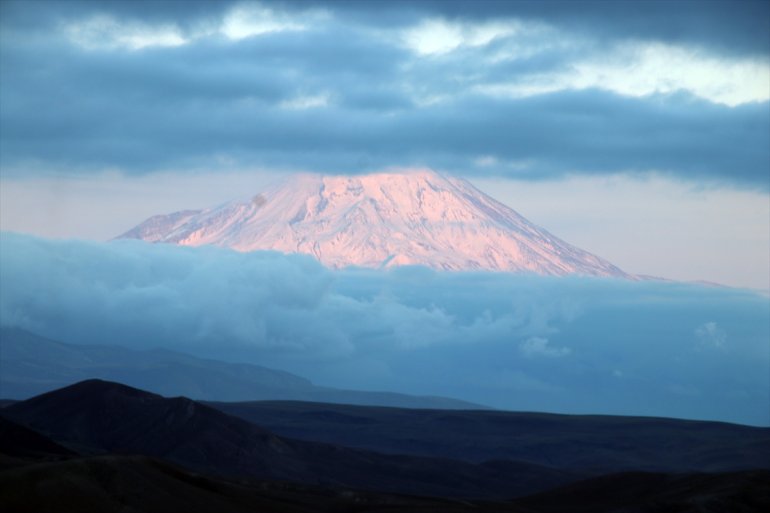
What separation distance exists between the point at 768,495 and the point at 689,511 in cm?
785

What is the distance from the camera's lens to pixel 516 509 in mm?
108750

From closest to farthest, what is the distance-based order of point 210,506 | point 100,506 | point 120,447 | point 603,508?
point 100,506 → point 210,506 → point 603,508 → point 120,447

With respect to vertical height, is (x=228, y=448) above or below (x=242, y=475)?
above

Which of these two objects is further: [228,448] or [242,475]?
[228,448]

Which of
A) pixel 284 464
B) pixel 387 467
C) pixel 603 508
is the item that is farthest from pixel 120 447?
pixel 603 508

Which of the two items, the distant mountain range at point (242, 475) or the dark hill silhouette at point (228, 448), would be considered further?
the dark hill silhouette at point (228, 448)

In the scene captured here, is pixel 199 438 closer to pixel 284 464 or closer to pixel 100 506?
pixel 284 464

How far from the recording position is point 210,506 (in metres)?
89.8

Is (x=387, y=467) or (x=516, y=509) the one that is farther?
(x=387, y=467)

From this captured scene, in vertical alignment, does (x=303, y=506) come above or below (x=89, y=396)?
below

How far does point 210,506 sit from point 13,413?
3884 inches

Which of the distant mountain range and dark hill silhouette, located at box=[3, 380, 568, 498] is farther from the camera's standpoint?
dark hill silhouette, located at box=[3, 380, 568, 498]

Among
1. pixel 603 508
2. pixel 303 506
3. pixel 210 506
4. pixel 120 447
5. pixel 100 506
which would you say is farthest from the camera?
pixel 120 447

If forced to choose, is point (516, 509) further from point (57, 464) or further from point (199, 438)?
point (199, 438)
